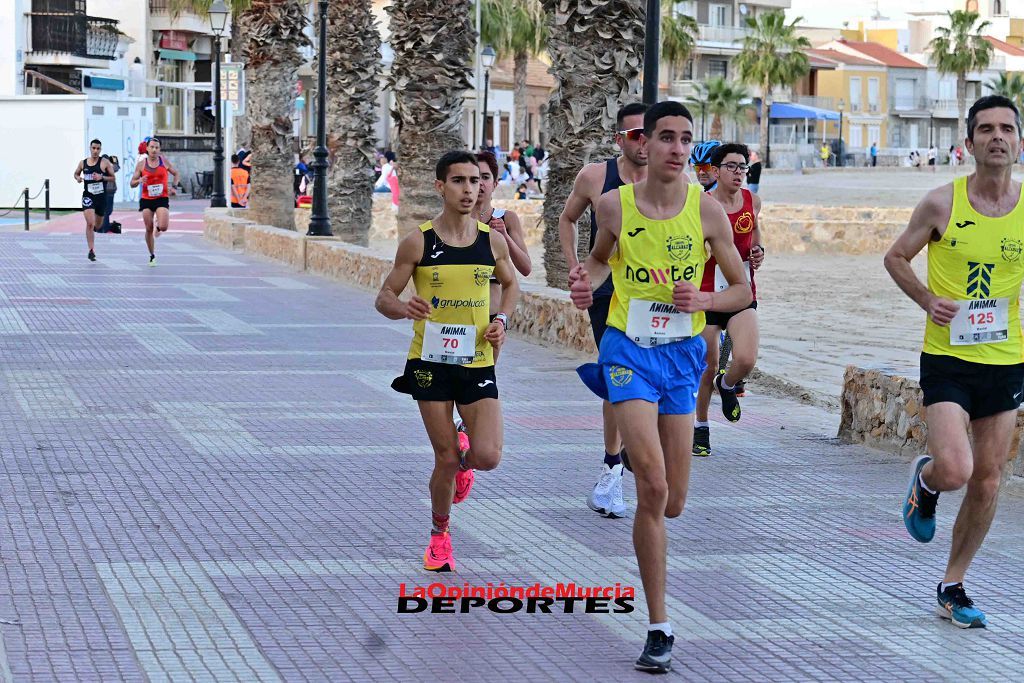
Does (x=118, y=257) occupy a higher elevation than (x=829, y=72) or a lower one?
lower

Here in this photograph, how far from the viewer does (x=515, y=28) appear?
223 feet

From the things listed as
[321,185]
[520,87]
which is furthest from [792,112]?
[321,185]

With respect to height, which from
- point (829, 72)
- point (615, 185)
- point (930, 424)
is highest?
point (829, 72)

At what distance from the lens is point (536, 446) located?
366 inches

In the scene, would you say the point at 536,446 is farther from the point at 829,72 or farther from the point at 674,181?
the point at 829,72

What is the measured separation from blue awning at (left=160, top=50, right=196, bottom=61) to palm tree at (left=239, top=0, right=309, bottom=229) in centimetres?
3464

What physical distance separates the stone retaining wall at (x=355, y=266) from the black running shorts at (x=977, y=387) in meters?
7.10

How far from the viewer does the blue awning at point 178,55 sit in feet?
200

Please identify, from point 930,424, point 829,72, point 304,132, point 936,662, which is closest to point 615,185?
point 930,424

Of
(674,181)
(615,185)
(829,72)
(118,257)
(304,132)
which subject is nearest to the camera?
(674,181)

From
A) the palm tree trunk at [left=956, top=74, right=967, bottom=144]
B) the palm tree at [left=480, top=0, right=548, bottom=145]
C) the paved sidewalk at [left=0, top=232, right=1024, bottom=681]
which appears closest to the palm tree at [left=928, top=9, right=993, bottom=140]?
the palm tree trunk at [left=956, top=74, right=967, bottom=144]

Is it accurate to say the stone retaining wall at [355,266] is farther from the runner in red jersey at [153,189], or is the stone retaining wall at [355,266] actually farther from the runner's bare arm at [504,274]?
the runner's bare arm at [504,274]

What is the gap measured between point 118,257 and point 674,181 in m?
19.2

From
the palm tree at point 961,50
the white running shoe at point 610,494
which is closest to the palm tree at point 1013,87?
the palm tree at point 961,50
